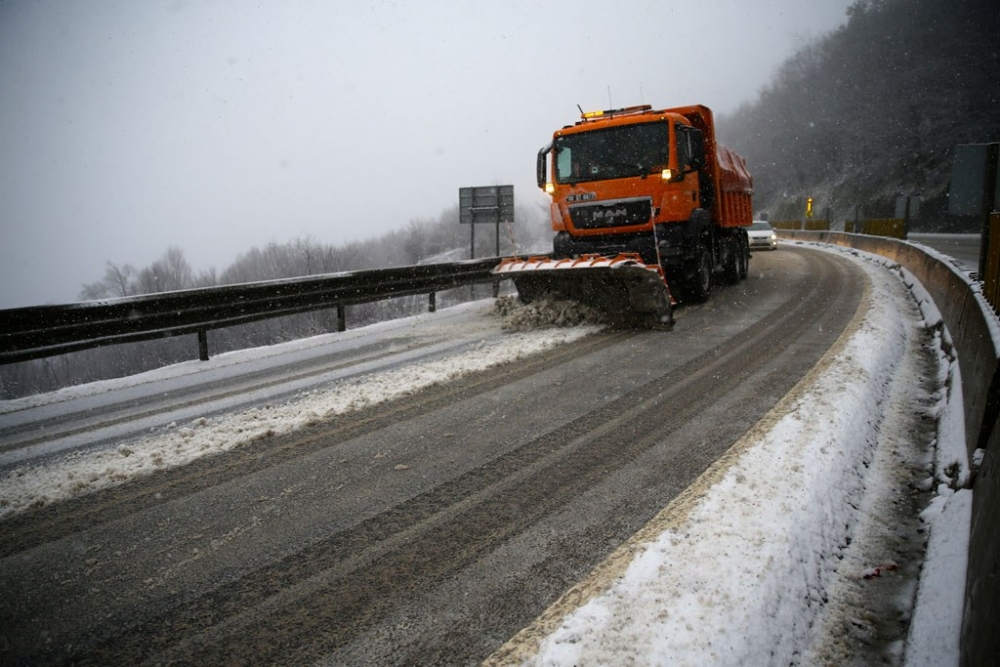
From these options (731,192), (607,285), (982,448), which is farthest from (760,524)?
(731,192)

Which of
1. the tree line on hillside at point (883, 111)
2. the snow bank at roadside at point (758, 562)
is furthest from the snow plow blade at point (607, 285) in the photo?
the tree line on hillside at point (883, 111)

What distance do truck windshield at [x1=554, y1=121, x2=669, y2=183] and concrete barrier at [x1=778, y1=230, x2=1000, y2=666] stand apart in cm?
460

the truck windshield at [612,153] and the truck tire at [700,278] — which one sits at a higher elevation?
the truck windshield at [612,153]

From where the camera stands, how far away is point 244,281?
47.2m

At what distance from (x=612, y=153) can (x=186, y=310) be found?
716 centimetres

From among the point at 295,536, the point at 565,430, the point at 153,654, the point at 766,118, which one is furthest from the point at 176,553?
the point at 766,118

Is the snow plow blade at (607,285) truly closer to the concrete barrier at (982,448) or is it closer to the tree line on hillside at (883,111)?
the concrete barrier at (982,448)

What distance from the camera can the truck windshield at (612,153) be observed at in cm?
959

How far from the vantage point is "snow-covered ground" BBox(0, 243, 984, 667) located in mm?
2197

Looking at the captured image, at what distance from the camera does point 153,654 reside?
2.22 meters

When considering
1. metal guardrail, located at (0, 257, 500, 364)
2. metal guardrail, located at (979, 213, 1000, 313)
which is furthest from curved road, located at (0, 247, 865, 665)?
metal guardrail, located at (0, 257, 500, 364)

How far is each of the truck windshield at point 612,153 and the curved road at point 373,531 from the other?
5150 millimetres

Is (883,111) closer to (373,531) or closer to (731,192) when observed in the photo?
(731,192)

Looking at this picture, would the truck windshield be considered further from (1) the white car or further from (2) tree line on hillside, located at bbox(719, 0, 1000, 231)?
(2) tree line on hillside, located at bbox(719, 0, 1000, 231)
